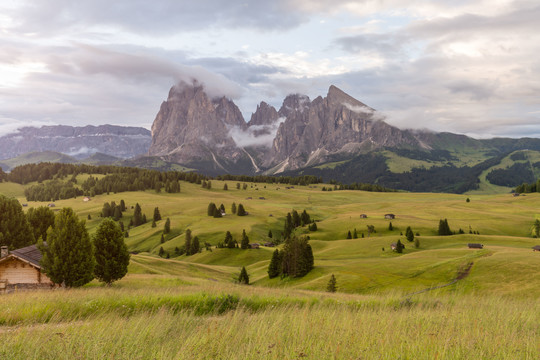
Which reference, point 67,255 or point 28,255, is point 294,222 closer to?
point 28,255

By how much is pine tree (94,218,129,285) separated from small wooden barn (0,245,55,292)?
5.56m

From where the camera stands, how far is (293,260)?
77250 mm

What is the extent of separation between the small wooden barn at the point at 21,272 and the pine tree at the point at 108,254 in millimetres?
5562

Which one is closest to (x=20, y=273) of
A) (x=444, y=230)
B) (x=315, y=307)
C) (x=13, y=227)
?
(x=13, y=227)

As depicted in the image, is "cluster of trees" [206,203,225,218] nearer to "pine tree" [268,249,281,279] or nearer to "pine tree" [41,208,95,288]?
"pine tree" [268,249,281,279]

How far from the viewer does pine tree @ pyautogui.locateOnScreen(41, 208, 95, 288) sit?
3478 centimetres

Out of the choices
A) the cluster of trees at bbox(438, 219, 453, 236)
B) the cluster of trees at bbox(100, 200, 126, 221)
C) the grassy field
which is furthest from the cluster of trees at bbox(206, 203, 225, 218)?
the cluster of trees at bbox(438, 219, 453, 236)

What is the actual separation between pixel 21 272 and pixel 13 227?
22509 millimetres

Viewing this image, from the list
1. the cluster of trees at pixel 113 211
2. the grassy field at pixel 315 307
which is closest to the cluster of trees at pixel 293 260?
the grassy field at pixel 315 307

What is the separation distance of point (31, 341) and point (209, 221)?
511 feet

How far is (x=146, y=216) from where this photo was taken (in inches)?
7023

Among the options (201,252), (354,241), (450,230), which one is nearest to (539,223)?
(450,230)

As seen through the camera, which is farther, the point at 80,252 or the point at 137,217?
the point at 137,217

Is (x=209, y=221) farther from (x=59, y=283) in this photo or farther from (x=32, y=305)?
(x=32, y=305)
